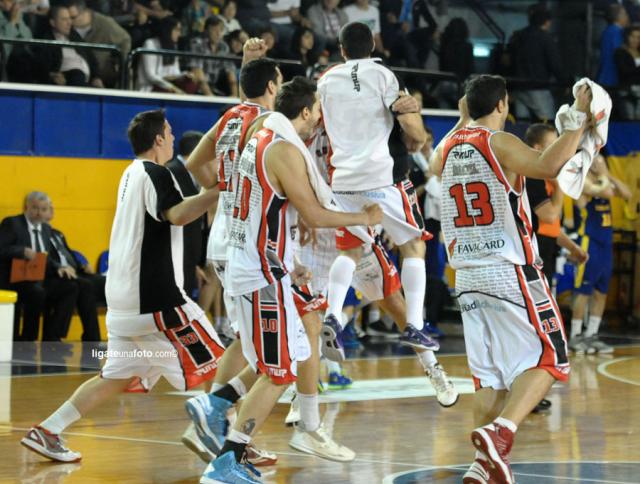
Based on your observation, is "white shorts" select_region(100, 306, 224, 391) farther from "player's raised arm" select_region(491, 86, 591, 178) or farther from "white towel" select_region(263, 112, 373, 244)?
"player's raised arm" select_region(491, 86, 591, 178)

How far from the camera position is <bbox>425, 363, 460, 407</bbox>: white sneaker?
796 centimetres

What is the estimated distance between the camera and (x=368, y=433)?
7.59 m

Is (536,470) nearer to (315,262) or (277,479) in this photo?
(277,479)

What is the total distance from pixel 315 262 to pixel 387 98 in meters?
1.40

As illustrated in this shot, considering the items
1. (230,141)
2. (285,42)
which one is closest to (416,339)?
(230,141)

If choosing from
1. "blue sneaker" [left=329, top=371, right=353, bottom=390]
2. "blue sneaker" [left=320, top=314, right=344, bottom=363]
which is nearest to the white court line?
"blue sneaker" [left=329, top=371, right=353, bottom=390]

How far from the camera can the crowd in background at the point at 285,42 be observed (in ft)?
42.9

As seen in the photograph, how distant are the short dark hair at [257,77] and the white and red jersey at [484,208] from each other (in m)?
1.06

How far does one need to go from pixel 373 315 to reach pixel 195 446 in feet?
25.6

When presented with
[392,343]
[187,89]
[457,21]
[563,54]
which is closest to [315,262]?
[392,343]

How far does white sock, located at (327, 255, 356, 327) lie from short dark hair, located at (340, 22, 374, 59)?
135cm

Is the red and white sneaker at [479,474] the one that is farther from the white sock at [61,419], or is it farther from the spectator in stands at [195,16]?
the spectator in stands at [195,16]

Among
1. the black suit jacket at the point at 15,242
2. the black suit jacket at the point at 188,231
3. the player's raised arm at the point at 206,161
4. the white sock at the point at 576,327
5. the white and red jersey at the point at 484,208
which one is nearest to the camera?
the white and red jersey at the point at 484,208

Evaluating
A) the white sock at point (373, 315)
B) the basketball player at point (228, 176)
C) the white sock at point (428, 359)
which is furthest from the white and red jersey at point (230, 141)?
the white sock at point (373, 315)
